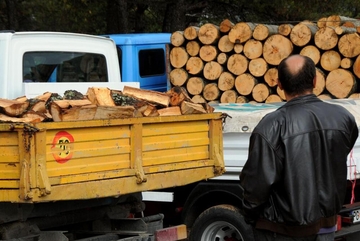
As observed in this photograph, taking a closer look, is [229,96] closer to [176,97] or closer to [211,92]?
[211,92]

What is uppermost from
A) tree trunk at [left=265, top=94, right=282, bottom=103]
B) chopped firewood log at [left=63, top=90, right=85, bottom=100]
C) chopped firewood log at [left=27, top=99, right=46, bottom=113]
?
chopped firewood log at [left=63, top=90, right=85, bottom=100]

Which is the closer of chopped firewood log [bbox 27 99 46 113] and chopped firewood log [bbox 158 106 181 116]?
chopped firewood log [bbox 27 99 46 113]

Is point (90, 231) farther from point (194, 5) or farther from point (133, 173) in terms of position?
point (194, 5)

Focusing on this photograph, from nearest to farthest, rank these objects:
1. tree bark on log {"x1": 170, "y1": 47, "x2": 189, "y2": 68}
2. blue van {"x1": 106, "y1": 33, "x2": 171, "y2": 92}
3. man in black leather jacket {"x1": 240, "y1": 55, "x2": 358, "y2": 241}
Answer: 1. man in black leather jacket {"x1": 240, "y1": 55, "x2": 358, "y2": 241}
2. tree bark on log {"x1": 170, "y1": 47, "x2": 189, "y2": 68}
3. blue van {"x1": 106, "y1": 33, "x2": 171, "y2": 92}

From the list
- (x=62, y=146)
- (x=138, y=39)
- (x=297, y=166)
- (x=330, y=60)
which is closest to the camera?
(x=297, y=166)

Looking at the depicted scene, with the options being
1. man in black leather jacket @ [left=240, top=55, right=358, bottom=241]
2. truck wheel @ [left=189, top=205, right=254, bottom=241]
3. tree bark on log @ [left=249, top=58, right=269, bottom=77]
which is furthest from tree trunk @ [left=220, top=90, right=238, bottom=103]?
man in black leather jacket @ [left=240, top=55, right=358, bottom=241]

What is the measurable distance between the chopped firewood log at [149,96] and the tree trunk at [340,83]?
161 inches

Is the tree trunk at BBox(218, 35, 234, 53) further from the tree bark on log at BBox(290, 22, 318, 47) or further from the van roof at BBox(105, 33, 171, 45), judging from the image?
the van roof at BBox(105, 33, 171, 45)

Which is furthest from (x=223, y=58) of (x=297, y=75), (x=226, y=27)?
(x=297, y=75)

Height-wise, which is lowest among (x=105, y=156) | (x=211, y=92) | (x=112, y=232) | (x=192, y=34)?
(x=112, y=232)

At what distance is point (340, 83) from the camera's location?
391 inches

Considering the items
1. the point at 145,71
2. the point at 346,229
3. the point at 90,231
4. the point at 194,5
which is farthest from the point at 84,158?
the point at 194,5

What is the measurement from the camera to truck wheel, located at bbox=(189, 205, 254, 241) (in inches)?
280

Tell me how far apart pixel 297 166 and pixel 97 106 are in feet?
6.93
